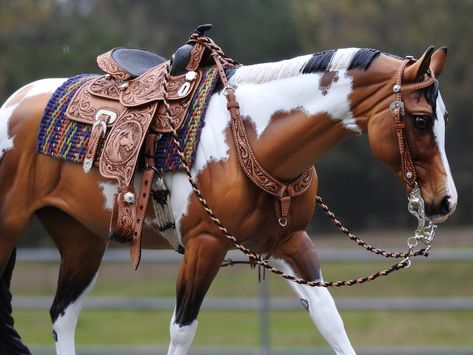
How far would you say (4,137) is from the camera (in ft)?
14.7

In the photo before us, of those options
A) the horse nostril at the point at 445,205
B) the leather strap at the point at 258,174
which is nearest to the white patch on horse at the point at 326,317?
the leather strap at the point at 258,174

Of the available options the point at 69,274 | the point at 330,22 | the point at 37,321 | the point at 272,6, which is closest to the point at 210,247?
the point at 69,274

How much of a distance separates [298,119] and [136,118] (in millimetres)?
720

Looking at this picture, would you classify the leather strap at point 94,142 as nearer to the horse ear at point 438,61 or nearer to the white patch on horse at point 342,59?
the white patch on horse at point 342,59

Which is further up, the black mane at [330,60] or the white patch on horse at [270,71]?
the black mane at [330,60]

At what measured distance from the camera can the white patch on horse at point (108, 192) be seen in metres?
4.17

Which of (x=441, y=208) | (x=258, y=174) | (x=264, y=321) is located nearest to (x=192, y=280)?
(x=258, y=174)

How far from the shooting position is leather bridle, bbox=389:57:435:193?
3.55 m

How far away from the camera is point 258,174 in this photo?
379 cm

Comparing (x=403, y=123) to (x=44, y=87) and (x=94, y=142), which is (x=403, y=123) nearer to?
(x=94, y=142)

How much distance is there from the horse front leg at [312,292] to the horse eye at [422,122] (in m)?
0.74

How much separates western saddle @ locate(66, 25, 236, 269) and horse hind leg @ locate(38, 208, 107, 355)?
0.55 metres

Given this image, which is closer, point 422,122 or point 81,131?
point 422,122

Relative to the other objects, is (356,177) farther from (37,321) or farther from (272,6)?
(37,321)
